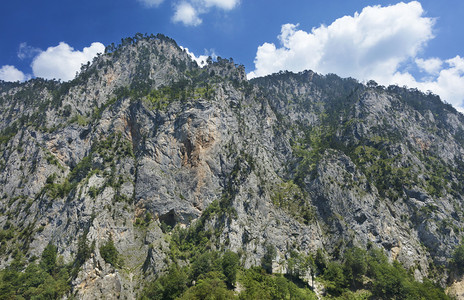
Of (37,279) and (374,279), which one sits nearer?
(37,279)

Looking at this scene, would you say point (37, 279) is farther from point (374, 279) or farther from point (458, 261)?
point (458, 261)

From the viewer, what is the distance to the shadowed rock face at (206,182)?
336 ft

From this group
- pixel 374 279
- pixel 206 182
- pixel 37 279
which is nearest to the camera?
pixel 37 279

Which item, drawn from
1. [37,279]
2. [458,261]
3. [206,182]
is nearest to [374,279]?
[458,261]

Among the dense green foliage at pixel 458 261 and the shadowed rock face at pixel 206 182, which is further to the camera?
the shadowed rock face at pixel 206 182

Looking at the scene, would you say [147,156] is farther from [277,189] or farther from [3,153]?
[3,153]

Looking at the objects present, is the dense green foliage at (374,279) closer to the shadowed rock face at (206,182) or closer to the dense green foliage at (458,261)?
the shadowed rock face at (206,182)

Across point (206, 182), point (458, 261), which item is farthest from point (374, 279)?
point (206, 182)

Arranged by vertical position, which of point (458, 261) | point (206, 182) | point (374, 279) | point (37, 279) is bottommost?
point (37, 279)

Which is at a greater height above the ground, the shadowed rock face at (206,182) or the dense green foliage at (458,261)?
the shadowed rock face at (206,182)

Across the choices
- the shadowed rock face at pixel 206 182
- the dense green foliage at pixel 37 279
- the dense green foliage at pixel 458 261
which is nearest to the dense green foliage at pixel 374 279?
the shadowed rock face at pixel 206 182

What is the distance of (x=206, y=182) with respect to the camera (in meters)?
126

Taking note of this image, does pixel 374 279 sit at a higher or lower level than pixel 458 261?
lower

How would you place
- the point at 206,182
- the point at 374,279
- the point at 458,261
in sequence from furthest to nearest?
the point at 206,182
the point at 458,261
the point at 374,279
